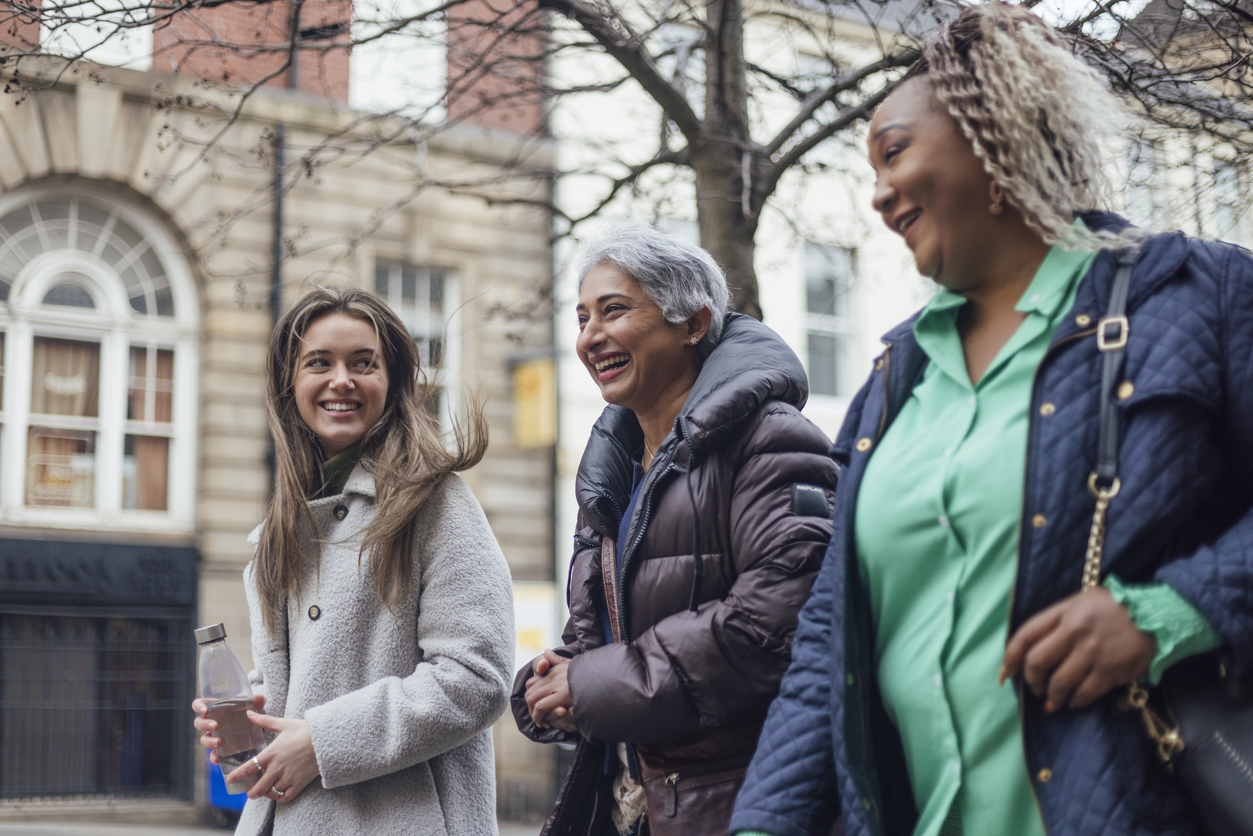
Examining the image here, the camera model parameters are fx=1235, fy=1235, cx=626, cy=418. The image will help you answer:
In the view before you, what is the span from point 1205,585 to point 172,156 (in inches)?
514

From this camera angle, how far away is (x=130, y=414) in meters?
13.1

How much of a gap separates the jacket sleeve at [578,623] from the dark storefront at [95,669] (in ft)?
34.6

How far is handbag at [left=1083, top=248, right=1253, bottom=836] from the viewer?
59.4 inches

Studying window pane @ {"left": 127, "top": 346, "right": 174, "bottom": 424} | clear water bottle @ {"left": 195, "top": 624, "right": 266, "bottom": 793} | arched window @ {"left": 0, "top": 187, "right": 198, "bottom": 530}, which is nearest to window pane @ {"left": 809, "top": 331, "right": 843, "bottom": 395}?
arched window @ {"left": 0, "top": 187, "right": 198, "bottom": 530}

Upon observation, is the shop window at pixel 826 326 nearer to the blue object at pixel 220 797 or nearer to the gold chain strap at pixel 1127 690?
the blue object at pixel 220 797

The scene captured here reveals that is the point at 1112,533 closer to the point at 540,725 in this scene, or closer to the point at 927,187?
the point at 927,187

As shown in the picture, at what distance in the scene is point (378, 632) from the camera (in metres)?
2.88

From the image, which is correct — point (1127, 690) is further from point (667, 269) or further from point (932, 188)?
point (667, 269)

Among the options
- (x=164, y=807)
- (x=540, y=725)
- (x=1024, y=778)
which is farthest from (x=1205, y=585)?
(x=164, y=807)

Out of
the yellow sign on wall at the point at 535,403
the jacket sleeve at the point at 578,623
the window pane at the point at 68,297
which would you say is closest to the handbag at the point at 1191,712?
the jacket sleeve at the point at 578,623

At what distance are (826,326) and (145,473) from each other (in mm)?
8712

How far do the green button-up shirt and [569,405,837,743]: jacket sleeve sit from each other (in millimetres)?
477

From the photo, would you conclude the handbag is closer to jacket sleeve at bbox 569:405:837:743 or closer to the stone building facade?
jacket sleeve at bbox 569:405:837:743

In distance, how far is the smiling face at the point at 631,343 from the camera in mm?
2920
